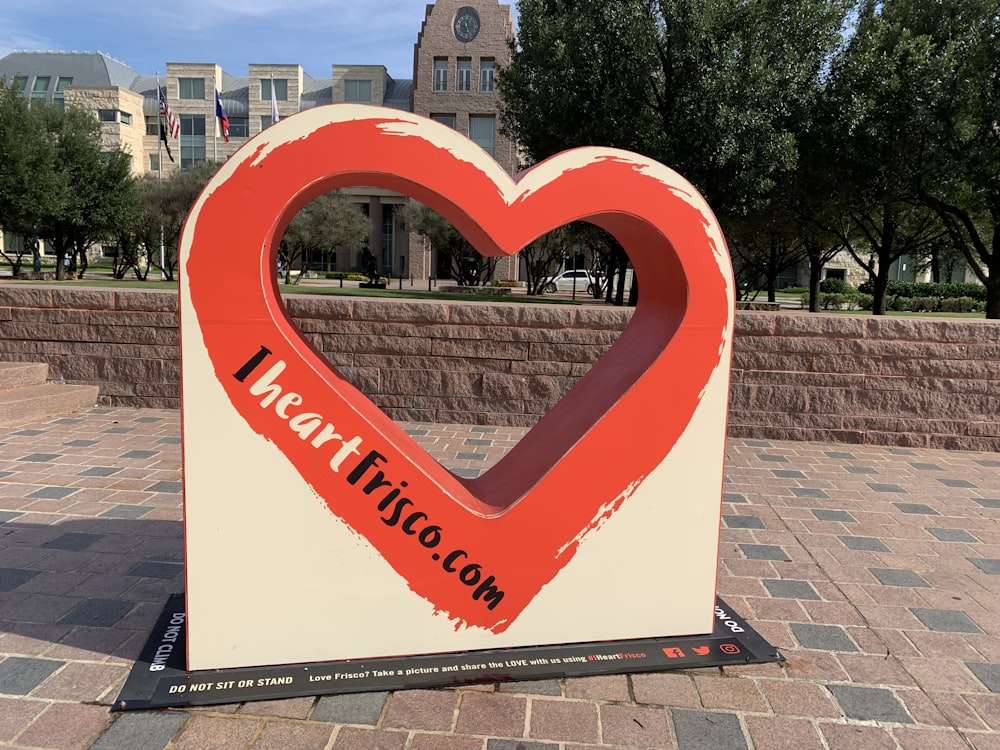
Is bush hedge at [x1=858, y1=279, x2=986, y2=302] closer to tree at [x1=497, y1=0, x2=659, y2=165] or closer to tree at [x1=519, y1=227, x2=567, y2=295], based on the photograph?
tree at [x1=519, y1=227, x2=567, y2=295]

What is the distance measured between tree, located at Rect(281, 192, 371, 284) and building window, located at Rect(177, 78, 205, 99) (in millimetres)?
29795

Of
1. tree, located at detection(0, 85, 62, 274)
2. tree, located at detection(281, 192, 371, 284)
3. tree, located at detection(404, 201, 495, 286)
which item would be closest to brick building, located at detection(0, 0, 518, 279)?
tree, located at detection(404, 201, 495, 286)

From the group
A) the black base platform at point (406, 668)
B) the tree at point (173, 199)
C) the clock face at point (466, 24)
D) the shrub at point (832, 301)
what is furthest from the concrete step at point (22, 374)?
the clock face at point (466, 24)

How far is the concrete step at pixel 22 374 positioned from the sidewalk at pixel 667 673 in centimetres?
208

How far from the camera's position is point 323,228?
107 ft

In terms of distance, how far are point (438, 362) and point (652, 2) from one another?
11246 millimetres

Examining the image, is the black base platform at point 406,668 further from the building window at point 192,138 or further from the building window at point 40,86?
the building window at point 40,86

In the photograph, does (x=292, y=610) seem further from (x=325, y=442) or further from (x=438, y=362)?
(x=438, y=362)

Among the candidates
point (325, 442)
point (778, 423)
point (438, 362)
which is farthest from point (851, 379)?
point (325, 442)

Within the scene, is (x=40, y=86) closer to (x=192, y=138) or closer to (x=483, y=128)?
(x=192, y=138)

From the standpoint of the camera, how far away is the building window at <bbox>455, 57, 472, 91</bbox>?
44972 millimetres

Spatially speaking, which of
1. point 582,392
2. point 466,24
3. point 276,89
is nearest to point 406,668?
point 582,392

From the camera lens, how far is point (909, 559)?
4.39 m

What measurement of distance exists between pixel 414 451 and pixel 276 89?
5942 cm
